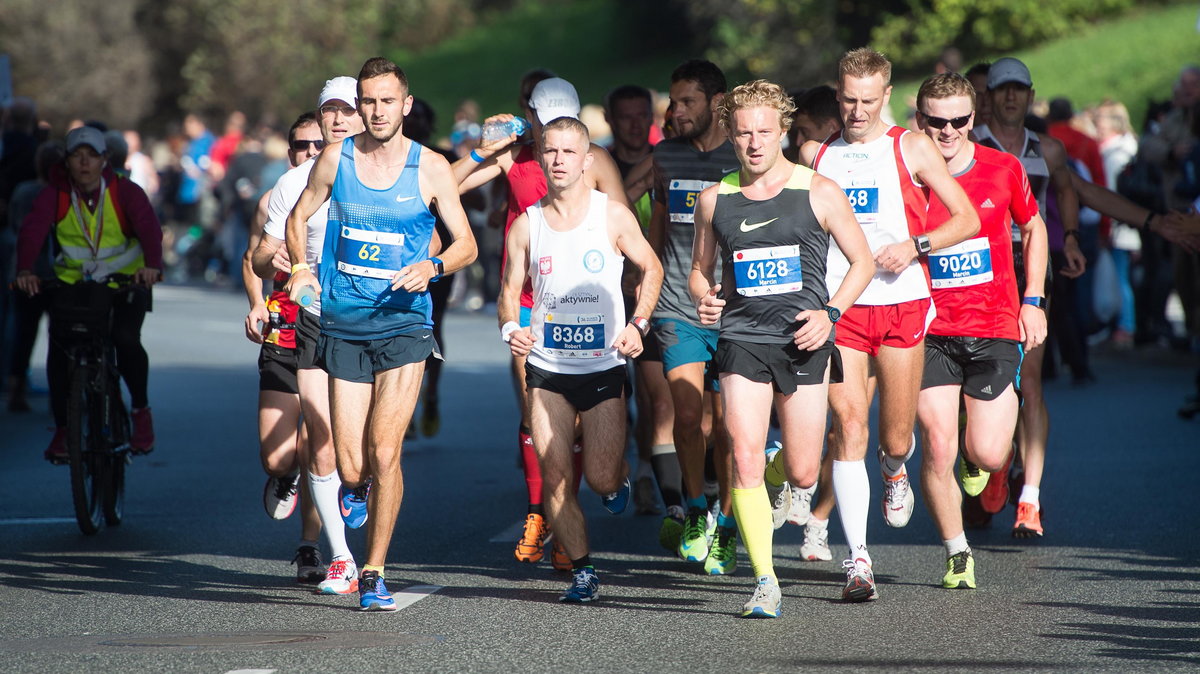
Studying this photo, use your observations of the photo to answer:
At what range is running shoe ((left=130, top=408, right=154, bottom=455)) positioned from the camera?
10.3 metres

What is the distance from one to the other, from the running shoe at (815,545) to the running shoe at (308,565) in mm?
2307

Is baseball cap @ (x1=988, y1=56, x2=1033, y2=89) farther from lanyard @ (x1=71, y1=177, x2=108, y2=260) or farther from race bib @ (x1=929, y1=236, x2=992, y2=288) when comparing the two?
lanyard @ (x1=71, y1=177, x2=108, y2=260)

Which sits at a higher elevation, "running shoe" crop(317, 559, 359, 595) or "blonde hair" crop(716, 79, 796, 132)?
"blonde hair" crop(716, 79, 796, 132)

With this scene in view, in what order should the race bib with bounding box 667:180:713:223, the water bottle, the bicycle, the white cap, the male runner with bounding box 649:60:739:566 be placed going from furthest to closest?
1. the bicycle
2. the race bib with bounding box 667:180:713:223
3. the male runner with bounding box 649:60:739:566
4. the white cap
5. the water bottle

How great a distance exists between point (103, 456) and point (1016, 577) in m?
4.84

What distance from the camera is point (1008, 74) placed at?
944cm

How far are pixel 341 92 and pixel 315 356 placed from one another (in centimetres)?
132

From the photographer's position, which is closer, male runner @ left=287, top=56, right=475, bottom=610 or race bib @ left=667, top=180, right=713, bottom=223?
male runner @ left=287, top=56, right=475, bottom=610

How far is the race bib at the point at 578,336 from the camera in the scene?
25.4ft

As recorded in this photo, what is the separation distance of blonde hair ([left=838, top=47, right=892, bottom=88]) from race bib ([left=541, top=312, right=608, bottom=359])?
4.76ft

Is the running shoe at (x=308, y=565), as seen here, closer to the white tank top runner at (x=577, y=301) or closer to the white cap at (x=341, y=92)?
the white tank top runner at (x=577, y=301)

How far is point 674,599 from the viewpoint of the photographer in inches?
305

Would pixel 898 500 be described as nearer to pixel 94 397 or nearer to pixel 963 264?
pixel 963 264

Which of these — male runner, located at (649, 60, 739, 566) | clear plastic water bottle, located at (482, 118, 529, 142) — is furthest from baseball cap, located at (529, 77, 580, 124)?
male runner, located at (649, 60, 739, 566)
